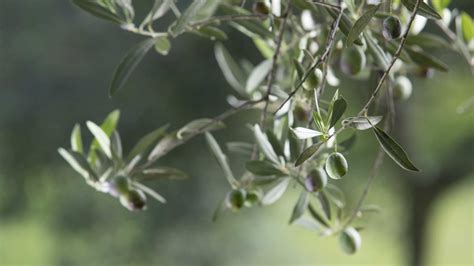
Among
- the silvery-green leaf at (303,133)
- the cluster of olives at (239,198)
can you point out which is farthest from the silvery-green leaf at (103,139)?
the silvery-green leaf at (303,133)

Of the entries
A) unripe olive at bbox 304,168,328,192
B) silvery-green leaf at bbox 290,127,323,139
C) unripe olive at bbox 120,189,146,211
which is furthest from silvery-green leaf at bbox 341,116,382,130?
unripe olive at bbox 120,189,146,211

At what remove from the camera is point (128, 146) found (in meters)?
2.20

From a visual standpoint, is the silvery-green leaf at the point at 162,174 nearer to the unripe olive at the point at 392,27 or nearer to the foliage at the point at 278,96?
the foliage at the point at 278,96

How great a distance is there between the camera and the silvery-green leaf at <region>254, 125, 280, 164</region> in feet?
1.78

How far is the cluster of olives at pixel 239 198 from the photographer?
58cm

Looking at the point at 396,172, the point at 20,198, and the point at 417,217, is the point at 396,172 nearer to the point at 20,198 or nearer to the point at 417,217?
the point at 417,217

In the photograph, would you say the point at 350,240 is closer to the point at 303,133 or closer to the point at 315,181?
the point at 315,181

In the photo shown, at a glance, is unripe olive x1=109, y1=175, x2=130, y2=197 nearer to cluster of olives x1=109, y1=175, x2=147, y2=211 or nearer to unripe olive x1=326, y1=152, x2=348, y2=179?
cluster of olives x1=109, y1=175, x2=147, y2=211

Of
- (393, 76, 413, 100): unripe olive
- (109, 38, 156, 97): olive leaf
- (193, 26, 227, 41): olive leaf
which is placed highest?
(109, 38, 156, 97): olive leaf

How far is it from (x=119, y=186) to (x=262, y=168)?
12cm

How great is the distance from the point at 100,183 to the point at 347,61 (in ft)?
0.71

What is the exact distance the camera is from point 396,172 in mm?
2734

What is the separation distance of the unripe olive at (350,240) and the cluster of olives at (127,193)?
169 millimetres

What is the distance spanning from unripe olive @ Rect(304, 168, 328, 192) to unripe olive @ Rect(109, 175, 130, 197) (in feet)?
0.49
